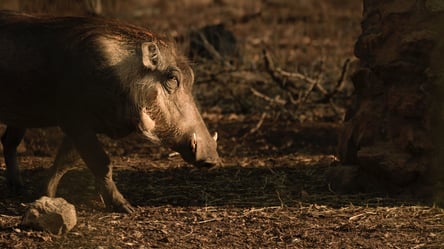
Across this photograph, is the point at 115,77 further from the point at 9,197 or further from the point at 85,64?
the point at 9,197

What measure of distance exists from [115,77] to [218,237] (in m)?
1.25

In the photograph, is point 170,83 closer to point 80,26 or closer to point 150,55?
point 150,55

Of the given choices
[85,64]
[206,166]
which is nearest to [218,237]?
[206,166]

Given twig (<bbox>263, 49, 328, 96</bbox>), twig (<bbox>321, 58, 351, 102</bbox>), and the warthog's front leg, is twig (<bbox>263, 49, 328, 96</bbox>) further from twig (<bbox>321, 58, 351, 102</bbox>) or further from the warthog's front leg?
the warthog's front leg

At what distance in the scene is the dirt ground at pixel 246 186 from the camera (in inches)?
198

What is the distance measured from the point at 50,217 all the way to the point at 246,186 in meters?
1.82

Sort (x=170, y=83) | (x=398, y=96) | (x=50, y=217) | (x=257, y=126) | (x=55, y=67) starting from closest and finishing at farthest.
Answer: (x=50, y=217), (x=55, y=67), (x=170, y=83), (x=398, y=96), (x=257, y=126)

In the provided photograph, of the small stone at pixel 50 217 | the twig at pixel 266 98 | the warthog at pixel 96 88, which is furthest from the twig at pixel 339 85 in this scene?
the small stone at pixel 50 217

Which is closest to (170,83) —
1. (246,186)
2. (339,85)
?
(246,186)

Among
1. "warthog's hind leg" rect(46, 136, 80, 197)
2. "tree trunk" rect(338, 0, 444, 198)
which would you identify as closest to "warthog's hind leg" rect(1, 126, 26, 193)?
"warthog's hind leg" rect(46, 136, 80, 197)

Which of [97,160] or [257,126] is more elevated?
[97,160]

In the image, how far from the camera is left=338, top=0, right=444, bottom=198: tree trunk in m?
5.79

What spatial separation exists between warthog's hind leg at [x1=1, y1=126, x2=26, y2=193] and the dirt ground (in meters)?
0.08

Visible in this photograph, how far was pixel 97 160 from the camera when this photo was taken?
18.4 feet
